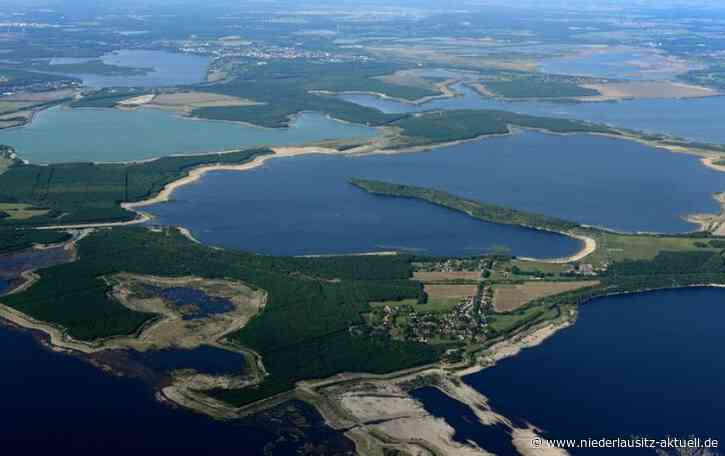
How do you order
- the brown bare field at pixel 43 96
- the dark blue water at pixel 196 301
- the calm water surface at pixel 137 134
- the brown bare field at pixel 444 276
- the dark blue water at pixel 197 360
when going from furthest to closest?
the brown bare field at pixel 43 96, the calm water surface at pixel 137 134, the brown bare field at pixel 444 276, the dark blue water at pixel 196 301, the dark blue water at pixel 197 360

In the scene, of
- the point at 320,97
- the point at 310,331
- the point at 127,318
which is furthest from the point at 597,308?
the point at 320,97

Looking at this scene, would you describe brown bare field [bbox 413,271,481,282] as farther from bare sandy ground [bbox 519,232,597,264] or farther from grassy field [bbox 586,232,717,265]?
grassy field [bbox 586,232,717,265]

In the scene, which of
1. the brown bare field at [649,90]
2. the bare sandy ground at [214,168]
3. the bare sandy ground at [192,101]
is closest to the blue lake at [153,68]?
the bare sandy ground at [192,101]

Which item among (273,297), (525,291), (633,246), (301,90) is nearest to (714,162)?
(633,246)

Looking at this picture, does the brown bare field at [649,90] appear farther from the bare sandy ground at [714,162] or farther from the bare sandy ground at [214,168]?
the bare sandy ground at [214,168]

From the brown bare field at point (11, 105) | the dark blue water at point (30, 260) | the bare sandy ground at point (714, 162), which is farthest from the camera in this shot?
the brown bare field at point (11, 105)

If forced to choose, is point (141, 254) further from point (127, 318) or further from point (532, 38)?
point (532, 38)
